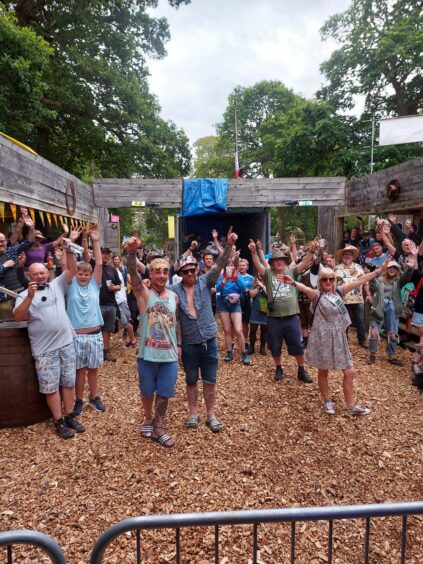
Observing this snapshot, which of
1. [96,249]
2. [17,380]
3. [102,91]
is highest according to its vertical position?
[102,91]

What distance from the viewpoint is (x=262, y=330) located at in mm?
7293

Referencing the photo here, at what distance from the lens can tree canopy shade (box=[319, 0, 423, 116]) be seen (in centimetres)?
1962

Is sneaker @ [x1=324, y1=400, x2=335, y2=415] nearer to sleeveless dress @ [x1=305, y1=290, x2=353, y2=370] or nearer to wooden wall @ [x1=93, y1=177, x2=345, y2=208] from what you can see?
sleeveless dress @ [x1=305, y1=290, x2=353, y2=370]

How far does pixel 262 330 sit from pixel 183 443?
11.6 feet

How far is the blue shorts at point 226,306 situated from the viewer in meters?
6.66

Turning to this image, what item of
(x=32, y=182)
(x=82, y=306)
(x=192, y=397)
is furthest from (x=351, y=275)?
(x=32, y=182)

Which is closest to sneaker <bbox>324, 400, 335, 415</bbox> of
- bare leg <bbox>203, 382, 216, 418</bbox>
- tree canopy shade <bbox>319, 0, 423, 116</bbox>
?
bare leg <bbox>203, 382, 216, 418</bbox>

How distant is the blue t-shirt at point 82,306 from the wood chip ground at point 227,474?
1.06 m

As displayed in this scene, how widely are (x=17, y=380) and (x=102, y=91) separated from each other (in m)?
16.0

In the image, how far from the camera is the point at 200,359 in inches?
166

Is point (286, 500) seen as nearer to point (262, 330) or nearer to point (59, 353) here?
point (59, 353)

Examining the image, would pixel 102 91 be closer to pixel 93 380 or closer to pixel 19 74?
pixel 19 74

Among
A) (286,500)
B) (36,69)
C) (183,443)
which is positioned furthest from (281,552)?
(36,69)

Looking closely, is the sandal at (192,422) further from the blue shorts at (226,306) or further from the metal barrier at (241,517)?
the metal barrier at (241,517)
